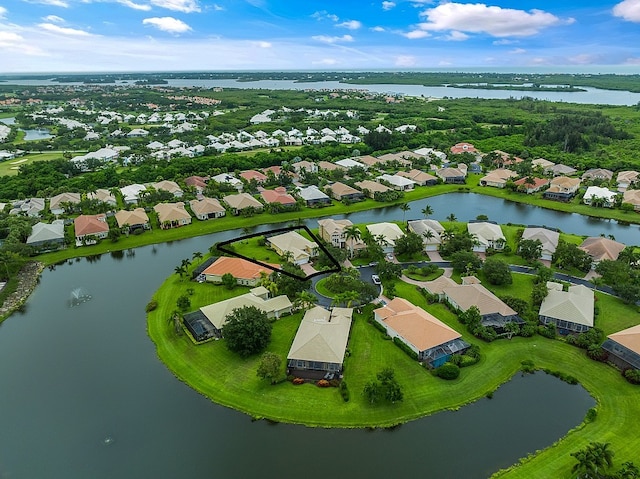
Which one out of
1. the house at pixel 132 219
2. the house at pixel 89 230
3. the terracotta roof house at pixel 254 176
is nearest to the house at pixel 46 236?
the house at pixel 89 230

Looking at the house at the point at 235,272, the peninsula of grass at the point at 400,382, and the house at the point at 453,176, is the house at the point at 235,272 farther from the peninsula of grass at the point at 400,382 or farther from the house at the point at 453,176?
the house at the point at 453,176

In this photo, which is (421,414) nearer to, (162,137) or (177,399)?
(177,399)

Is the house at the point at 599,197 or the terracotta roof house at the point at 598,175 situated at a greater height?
the terracotta roof house at the point at 598,175

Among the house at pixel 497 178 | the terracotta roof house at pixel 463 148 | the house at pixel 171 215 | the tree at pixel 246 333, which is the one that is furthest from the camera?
the terracotta roof house at pixel 463 148

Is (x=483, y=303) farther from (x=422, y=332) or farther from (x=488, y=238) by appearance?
(x=488, y=238)

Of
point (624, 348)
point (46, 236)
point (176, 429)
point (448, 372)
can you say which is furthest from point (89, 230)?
point (624, 348)

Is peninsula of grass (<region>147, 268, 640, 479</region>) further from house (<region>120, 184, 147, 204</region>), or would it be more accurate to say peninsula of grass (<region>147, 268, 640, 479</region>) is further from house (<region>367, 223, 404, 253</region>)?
house (<region>120, 184, 147, 204</region>)

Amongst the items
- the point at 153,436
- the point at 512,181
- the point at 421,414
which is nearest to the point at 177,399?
the point at 153,436

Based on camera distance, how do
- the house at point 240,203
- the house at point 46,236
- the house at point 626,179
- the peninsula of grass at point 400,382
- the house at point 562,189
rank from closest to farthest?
the peninsula of grass at point 400,382, the house at point 46,236, the house at point 240,203, the house at point 562,189, the house at point 626,179
